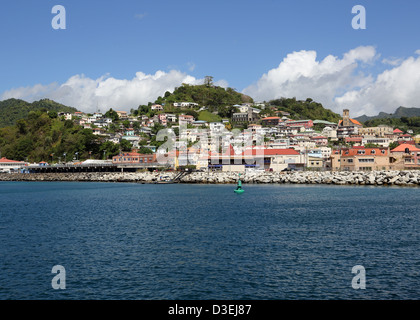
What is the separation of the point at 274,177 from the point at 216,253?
5650 cm

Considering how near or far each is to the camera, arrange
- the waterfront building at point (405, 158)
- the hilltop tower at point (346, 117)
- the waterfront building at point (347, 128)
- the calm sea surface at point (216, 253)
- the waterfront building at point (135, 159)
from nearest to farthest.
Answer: the calm sea surface at point (216, 253) → the waterfront building at point (405, 158) → the waterfront building at point (135, 159) → the waterfront building at point (347, 128) → the hilltop tower at point (346, 117)

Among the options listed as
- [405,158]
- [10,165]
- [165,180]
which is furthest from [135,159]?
[405,158]

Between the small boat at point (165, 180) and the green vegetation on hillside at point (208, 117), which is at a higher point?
the green vegetation on hillside at point (208, 117)

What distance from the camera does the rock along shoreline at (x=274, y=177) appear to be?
65188 mm

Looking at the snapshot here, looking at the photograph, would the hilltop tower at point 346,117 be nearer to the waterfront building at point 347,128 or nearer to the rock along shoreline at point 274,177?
the waterfront building at point 347,128

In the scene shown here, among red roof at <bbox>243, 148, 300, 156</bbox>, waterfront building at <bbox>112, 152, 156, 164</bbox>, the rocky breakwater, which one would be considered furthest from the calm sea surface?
waterfront building at <bbox>112, 152, 156, 164</bbox>

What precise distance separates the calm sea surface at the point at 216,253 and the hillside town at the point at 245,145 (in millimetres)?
51185

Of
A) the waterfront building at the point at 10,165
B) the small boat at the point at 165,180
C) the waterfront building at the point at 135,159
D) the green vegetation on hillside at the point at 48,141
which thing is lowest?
the small boat at the point at 165,180

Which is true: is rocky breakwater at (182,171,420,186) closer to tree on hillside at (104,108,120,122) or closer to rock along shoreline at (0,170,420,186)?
rock along shoreline at (0,170,420,186)

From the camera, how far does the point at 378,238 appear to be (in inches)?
964

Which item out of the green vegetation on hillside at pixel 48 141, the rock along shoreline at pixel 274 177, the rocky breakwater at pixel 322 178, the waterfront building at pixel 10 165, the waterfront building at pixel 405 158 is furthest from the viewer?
the green vegetation on hillside at pixel 48 141

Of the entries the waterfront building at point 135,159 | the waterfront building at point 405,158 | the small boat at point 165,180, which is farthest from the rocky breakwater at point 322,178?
the waterfront building at point 135,159

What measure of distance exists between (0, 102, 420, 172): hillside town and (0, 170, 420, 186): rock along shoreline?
8102 millimetres
